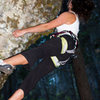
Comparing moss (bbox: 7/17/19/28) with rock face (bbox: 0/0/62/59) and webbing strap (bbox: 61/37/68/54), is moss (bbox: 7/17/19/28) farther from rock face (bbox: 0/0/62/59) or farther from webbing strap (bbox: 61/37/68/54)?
webbing strap (bbox: 61/37/68/54)

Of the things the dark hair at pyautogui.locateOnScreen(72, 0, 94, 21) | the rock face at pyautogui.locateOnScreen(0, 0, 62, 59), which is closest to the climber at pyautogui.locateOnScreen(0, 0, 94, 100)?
the dark hair at pyautogui.locateOnScreen(72, 0, 94, 21)

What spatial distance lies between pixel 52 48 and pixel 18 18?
44.5 inches

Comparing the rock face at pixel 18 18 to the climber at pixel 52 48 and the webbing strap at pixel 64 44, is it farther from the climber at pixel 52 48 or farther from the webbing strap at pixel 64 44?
the webbing strap at pixel 64 44

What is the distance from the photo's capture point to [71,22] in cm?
264

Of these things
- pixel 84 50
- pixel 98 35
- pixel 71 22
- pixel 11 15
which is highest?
pixel 11 15

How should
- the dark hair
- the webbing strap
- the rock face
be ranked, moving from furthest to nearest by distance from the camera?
the rock face
the dark hair
the webbing strap

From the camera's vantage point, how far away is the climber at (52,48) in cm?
246

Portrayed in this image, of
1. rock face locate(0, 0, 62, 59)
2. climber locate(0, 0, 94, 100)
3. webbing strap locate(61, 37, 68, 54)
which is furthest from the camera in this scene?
rock face locate(0, 0, 62, 59)

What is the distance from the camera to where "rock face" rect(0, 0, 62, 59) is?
Result: 3045mm

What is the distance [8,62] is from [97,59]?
5.94 metres

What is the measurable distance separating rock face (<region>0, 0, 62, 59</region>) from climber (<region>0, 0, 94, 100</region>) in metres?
0.47

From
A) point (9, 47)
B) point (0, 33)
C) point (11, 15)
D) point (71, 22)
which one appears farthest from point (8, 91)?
point (71, 22)

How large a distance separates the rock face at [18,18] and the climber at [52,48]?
0.47 m

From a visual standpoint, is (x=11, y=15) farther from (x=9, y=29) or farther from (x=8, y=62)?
(x=8, y=62)
